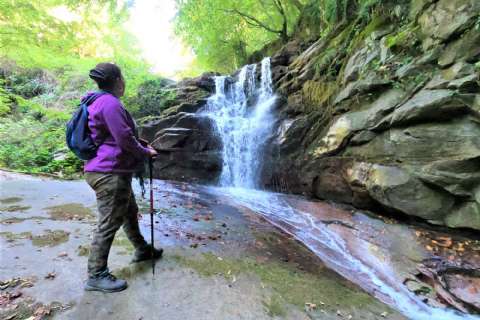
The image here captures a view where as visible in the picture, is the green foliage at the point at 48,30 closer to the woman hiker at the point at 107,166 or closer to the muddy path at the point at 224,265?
the muddy path at the point at 224,265

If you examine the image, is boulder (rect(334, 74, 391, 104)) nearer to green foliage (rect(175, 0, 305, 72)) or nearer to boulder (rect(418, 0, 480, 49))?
boulder (rect(418, 0, 480, 49))

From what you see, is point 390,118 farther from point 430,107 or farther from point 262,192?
point 262,192

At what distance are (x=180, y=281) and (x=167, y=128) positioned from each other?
8.81 metres

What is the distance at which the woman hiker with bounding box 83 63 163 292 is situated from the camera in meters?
2.57

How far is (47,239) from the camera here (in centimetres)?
375

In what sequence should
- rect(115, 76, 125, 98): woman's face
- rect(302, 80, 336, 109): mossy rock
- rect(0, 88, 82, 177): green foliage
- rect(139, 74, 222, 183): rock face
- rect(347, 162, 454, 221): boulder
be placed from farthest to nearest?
rect(139, 74, 222, 183): rock face < rect(0, 88, 82, 177): green foliage < rect(302, 80, 336, 109): mossy rock < rect(347, 162, 454, 221): boulder < rect(115, 76, 125, 98): woman's face

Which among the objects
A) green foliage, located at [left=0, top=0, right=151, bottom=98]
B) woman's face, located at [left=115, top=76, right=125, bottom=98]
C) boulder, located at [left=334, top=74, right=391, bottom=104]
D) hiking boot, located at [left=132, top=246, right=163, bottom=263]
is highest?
green foliage, located at [left=0, top=0, right=151, bottom=98]

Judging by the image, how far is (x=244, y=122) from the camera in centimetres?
1134

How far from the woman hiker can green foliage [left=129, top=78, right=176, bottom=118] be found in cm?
1081

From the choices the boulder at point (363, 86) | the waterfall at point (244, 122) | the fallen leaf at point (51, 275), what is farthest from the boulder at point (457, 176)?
the fallen leaf at point (51, 275)

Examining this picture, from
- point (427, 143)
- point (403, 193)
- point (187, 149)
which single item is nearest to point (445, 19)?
point (427, 143)

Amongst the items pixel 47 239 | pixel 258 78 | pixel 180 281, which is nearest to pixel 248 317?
pixel 180 281

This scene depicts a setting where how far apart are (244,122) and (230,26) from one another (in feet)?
24.7


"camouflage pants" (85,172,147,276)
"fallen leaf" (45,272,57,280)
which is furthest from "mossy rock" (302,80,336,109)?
"fallen leaf" (45,272,57,280)
